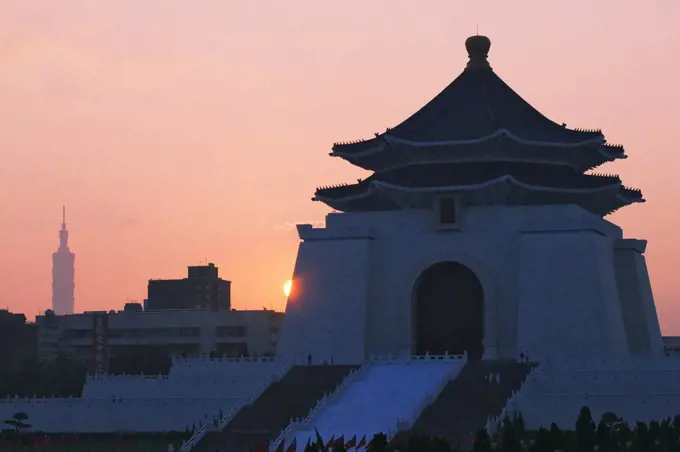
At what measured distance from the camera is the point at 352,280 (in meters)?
50.5

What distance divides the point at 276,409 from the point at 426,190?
35.2 feet

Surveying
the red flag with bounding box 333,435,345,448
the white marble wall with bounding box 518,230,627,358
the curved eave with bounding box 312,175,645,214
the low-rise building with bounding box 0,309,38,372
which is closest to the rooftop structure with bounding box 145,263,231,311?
the low-rise building with bounding box 0,309,38,372

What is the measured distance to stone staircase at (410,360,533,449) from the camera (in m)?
38.5

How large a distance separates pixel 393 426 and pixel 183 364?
34.0ft

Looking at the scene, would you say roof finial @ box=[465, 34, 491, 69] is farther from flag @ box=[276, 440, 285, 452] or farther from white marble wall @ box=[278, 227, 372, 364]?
flag @ box=[276, 440, 285, 452]

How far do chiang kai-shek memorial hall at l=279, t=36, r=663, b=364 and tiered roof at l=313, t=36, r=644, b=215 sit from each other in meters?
0.06

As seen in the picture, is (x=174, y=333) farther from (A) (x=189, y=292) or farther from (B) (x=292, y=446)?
(B) (x=292, y=446)

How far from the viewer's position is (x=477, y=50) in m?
53.9

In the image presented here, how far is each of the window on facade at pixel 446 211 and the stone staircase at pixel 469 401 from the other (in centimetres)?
698

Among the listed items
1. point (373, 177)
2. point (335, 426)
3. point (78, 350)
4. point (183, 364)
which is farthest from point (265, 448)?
point (78, 350)

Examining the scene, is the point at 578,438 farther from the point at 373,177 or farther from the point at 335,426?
the point at 373,177

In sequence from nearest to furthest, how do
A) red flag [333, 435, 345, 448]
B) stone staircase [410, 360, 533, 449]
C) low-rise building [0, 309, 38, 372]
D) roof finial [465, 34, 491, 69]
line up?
1. red flag [333, 435, 345, 448]
2. stone staircase [410, 360, 533, 449]
3. roof finial [465, 34, 491, 69]
4. low-rise building [0, 309, 38, 372]

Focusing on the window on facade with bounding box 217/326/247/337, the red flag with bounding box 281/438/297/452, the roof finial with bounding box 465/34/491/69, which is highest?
the roof finial with bounding box 465/34/491/69

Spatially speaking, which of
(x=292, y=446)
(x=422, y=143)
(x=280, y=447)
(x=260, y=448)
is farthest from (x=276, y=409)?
(x=422, y=143)
